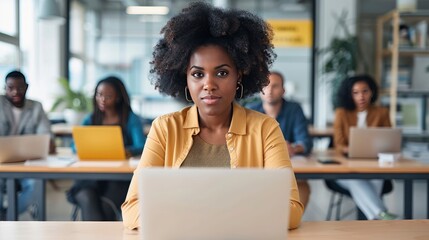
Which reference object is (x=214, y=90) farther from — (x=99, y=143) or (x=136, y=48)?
(x=136, y=48)

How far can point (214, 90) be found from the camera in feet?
5.16

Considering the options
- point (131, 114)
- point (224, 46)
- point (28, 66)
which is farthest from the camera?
point (28, 66)

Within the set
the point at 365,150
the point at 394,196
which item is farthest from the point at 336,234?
the point at 394,196

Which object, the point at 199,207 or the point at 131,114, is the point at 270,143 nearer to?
the point at 199,207

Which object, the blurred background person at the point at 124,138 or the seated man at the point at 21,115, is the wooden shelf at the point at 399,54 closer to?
the blurred background person at the point at 124,138

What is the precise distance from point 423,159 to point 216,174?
2508 mm

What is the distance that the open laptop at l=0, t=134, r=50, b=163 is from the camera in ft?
9.20

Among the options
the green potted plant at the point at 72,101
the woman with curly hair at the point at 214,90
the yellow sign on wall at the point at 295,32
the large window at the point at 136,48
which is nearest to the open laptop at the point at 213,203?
the woman with curly hair at the point at 214,90

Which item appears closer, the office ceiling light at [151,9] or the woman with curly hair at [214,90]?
the woman with curly hair at [214,90]

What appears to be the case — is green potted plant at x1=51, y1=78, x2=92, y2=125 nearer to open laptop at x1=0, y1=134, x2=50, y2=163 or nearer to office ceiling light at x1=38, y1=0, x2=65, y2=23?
office ceiling light at x1=38, y1=0, x2=65, y2=23

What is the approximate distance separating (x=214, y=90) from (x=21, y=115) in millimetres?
2069

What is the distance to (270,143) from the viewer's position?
163 centimetres

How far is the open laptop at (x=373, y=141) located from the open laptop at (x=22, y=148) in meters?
1.88

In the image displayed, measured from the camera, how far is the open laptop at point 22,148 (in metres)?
2.80
